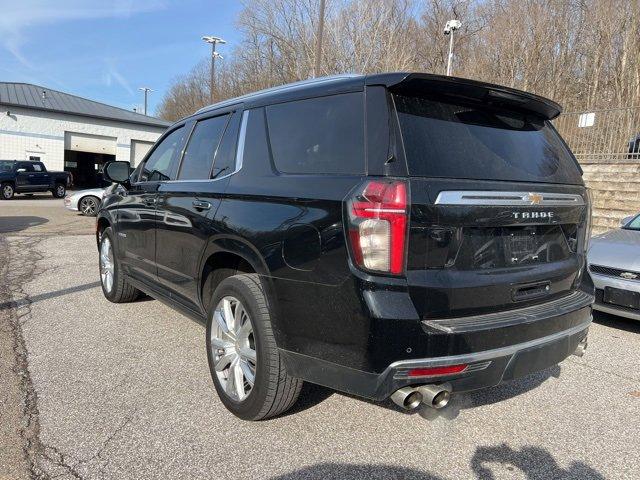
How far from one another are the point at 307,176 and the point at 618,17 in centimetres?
2530

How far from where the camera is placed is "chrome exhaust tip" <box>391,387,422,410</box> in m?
2.30

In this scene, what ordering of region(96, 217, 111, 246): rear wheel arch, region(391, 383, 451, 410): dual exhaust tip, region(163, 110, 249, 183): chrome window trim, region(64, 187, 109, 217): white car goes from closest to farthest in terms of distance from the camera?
region(391, 383, 451, 410): dual exhaust tip
region(163, 110, 249, 183): chrome window trim
region(96, 217, 111, 246): rear wheel arch
region(64, 187, 109, 217): white car

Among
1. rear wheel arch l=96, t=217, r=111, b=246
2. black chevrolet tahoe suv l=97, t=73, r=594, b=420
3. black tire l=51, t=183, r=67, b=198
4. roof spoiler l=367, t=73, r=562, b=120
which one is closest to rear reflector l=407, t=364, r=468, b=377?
black chevrolet tahoe suv l=97, t=73, r=594, b=420

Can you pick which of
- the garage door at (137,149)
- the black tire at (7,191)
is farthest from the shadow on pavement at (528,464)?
the garage door at (137,149)

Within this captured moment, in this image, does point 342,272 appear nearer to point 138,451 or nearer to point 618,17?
point 138,451

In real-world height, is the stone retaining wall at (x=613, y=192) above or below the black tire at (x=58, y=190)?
above

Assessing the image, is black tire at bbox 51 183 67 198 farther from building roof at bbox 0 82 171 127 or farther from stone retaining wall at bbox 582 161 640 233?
stone retaining wall at bbox 582 161 640 233

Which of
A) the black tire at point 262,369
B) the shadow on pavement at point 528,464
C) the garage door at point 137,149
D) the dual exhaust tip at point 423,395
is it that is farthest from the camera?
the garage door at point 137,149

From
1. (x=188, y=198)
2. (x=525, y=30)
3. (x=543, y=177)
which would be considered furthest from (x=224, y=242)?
(x=525, y=30)

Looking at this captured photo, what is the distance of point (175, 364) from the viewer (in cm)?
383

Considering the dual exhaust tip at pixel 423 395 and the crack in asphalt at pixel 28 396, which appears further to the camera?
the crack in asphalt at pixel 28 396

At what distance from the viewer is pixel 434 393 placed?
7.56ft

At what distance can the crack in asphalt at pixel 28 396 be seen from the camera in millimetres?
2520

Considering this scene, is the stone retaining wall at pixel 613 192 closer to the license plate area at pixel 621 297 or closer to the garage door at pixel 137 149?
the license plate area at pixel 621 297
